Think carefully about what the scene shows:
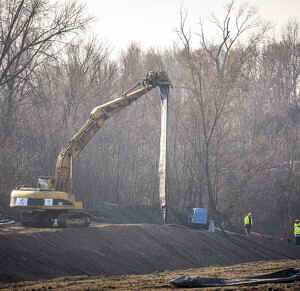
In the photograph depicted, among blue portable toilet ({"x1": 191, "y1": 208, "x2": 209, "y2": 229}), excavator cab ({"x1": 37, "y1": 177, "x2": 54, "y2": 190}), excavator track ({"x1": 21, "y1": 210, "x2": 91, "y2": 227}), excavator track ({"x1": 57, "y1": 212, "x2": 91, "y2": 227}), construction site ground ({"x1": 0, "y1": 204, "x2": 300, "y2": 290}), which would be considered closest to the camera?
construction site ground ({"x1": 0, "y1": 204, "x2": 300, "y2": 290})

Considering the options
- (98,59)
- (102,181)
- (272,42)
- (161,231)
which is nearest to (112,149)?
(102,181)

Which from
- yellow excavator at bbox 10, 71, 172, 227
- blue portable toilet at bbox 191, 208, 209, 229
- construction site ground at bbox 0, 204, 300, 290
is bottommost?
construction site ground at bbox 0, 204, 300, 290

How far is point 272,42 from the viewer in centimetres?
5144

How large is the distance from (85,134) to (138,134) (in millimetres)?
19355

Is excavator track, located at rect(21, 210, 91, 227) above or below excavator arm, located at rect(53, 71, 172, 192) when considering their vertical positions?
below

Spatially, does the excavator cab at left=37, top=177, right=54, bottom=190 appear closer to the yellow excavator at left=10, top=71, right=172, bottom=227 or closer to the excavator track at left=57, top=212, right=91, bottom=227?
the yellow excavator at left=10, top=71, right=172, bottom=227

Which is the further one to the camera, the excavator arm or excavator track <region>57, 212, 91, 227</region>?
the excavator arm

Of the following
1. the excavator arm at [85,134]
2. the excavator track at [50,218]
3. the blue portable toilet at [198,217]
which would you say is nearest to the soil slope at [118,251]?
the excavator track at [50,218]

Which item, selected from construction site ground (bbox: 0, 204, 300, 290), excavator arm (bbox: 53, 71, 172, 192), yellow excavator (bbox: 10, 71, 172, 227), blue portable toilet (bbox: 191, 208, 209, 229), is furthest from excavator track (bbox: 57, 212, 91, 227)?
blue portable toilet (bbox: 191, 208, 209, 229)

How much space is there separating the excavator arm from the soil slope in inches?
77.6

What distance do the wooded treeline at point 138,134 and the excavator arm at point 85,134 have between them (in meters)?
8.08

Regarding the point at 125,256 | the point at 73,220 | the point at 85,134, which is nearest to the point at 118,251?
the point at 125,256

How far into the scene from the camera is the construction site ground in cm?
1237

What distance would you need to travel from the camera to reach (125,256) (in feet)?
56.8
